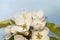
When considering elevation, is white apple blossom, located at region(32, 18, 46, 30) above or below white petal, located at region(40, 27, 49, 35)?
above

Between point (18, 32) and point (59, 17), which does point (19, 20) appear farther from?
point (59, 17)

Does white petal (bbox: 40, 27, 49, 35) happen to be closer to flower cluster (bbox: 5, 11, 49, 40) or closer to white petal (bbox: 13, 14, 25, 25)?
flower cluster (bbox: 5, 11, 49, 40)

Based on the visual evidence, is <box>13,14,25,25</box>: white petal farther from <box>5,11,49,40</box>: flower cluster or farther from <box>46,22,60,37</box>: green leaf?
<box>46,22,60,37</box>: green leaf

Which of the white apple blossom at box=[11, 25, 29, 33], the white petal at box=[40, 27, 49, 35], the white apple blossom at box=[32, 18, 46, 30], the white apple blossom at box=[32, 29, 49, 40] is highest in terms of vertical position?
the white apple blossom at box=[32, 18, 46, 30]

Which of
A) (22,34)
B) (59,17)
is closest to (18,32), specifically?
(22,34)

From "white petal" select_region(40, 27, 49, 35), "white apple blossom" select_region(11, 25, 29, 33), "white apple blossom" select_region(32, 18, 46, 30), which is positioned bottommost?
"white petal" select_region(40, 27, 49, 35)

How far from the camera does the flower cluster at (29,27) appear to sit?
1068 millimetres

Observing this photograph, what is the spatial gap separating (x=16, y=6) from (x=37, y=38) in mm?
824

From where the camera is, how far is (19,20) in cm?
107

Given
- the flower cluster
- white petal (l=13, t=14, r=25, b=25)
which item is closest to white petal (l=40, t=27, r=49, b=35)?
the flower cluster

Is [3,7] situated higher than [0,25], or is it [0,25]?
[0,25]

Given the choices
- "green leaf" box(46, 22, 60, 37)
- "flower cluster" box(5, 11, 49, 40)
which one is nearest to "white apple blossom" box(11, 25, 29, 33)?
"flower cluster" box(5, 11, 49, 40)

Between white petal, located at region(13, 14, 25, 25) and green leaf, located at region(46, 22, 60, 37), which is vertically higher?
white petal, located at region(13, 14, 25, 25)

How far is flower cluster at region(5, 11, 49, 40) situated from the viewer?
1.07 metres
